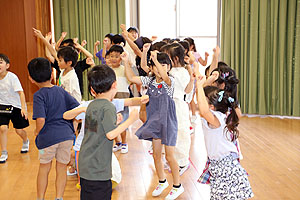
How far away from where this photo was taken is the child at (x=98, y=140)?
6.57 ft

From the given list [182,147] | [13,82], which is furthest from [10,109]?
[182,147]

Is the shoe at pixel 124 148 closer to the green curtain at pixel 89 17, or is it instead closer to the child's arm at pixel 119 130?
the child's arm at pixel 119 130

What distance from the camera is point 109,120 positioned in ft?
6.44

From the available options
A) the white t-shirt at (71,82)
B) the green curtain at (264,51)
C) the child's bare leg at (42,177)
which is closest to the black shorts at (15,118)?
the white t-shirt at (71,82)

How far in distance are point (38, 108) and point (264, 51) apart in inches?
166

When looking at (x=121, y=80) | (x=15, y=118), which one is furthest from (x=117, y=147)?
(x=15, y=118)

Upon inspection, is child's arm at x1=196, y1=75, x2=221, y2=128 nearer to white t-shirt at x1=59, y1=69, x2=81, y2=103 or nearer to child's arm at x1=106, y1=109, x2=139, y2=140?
child's arm at x1=106, y1=109, x2=139, y2=140

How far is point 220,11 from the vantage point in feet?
20.3

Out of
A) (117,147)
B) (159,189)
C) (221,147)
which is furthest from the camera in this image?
(117,147)

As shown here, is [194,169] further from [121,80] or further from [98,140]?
[98,140]

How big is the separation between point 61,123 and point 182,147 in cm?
123

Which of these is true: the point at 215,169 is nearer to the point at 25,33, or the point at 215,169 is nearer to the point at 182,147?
the point at 182,147

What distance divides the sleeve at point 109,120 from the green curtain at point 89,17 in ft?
15.1

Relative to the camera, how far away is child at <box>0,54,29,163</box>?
377 centimetres
